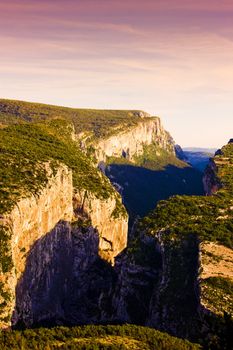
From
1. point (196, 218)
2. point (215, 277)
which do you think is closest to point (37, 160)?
point (196, 218)

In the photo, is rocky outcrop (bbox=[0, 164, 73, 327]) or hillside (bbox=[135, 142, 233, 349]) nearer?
hillside (bbox=[135, 142, 233, 349])

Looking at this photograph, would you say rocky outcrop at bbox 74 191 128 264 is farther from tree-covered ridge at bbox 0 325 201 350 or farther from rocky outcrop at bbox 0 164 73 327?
tree-covered ridge at bbox 0 325 201 350

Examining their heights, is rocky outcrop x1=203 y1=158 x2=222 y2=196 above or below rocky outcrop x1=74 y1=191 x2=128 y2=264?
above

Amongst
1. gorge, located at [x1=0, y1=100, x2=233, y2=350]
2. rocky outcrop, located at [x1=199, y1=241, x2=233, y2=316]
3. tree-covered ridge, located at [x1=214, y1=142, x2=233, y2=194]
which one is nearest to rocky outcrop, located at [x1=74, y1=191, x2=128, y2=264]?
gorge, located at [x1=0, y1=100, x2=233, y2=350]

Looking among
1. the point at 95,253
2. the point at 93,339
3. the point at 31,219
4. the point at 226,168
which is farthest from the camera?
the point at 226,168

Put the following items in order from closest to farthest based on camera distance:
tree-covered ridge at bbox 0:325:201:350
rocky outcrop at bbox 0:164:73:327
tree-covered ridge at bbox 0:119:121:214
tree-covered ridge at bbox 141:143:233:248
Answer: tree-covered ridge at bbox 0:325:201:350
rocky outcrop at bbox 0:164:73:327
tree-covered ridge at bbox 141:143:233:248
tree-covered ridge at bbox 0:119:121:214

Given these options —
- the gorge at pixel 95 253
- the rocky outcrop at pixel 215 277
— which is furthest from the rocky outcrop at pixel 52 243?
the rocky outcrop at pixel 215 277

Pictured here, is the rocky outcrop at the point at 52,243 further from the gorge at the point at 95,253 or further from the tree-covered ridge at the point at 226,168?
the tree-covered ridge at the point at 226,168

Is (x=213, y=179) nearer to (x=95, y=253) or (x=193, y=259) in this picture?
(x=95, y=253)
